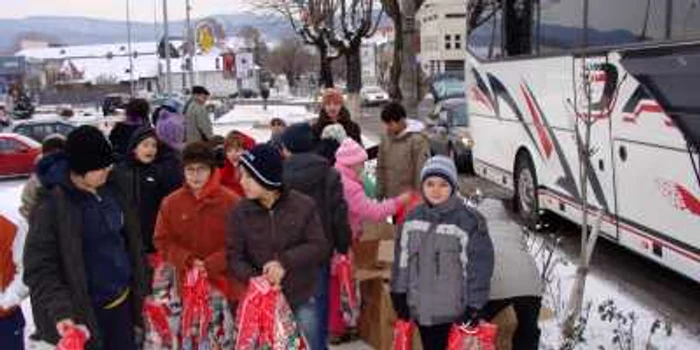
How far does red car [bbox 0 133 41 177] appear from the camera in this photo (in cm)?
2542

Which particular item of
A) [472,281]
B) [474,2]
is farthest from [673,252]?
[474,2]

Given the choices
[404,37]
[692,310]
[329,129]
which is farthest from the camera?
[404,37]

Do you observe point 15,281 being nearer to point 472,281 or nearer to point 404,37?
point 472,281

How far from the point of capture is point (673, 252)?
756 cm

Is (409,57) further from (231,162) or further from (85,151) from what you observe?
(85,151)

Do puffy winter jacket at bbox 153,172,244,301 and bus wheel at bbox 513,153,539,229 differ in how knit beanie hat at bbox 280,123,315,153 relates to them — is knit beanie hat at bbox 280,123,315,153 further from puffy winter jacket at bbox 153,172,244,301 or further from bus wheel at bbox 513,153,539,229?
bus wheel at bbox 513,153,539,229

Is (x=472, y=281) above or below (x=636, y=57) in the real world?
below

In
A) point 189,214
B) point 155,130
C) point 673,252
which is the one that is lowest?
point 673,252

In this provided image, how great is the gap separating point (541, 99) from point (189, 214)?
6.52m

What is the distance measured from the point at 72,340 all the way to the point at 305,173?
6.60 ft

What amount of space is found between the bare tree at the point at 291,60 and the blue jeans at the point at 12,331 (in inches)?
4185

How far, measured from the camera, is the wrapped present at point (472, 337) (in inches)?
187

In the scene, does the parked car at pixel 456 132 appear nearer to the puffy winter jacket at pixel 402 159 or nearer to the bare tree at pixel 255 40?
the puffy winter jacket at pixel 402 159

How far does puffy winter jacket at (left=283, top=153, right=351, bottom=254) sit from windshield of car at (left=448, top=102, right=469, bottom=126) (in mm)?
14383
